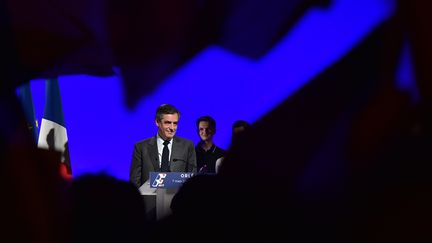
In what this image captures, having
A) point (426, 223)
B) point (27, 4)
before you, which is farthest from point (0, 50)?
point (426, 223)

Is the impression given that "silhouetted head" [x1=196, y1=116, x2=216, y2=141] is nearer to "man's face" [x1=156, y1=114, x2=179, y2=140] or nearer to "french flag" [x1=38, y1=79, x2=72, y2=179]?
"man's face" [x1=156, y1=114, x2=179, y2=140]

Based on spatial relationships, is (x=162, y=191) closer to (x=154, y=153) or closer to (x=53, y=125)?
(x=154, y=153)

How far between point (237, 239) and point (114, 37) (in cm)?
114

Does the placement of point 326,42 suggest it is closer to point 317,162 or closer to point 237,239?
point 317,162

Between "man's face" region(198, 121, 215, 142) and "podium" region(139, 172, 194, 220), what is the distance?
72 cm

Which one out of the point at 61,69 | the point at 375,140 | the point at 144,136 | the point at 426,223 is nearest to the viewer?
the point at 426,223

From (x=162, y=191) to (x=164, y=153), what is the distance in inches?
21.5

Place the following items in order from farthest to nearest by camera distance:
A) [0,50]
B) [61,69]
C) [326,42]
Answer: [61,69], [326,42], [0,50]

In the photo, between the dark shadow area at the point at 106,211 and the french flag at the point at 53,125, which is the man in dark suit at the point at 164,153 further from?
the dark shadow area at the point at 106,211

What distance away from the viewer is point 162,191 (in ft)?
7.12

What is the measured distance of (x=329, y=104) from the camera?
188cm

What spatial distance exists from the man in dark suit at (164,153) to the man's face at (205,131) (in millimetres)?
198

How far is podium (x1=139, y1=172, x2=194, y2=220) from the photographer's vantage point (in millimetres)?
2154

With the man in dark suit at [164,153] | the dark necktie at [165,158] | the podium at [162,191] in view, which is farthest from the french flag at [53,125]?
the podium at [162,191]
